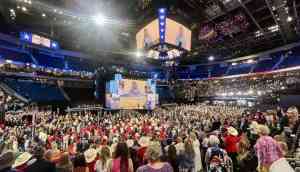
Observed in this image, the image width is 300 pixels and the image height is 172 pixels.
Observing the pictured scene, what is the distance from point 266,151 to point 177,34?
9611 mm

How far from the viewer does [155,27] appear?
11766 mm

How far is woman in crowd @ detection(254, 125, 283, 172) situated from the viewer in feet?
10.8

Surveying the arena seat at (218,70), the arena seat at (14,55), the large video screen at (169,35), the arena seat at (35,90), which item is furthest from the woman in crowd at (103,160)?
the arena seat at (218,70)

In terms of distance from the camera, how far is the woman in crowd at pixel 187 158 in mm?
4219

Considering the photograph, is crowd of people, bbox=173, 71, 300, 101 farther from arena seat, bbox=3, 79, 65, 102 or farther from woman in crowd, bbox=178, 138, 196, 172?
arena seat, bbox=3, 79, 65, 102

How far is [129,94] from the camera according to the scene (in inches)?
897

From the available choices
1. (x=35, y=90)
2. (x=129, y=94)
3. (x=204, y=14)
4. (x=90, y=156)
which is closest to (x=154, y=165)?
(x=90, y=156)

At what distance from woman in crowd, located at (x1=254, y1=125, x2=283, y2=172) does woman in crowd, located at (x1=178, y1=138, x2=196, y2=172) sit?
50.5 inches

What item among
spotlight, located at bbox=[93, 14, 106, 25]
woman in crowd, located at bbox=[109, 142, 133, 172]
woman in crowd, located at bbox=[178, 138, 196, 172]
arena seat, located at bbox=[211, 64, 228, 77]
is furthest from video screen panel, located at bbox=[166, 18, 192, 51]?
arena seat, located at bbox=[211, 64, 228, 77]

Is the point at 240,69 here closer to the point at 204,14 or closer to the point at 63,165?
the point at 204,14

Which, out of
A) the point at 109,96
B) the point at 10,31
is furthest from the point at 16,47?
the point at 109,96

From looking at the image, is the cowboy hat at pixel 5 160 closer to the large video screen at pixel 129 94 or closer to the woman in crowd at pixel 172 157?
the woman in crowd at pixel 172 157

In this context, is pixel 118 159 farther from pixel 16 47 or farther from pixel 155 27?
pixel 16 47

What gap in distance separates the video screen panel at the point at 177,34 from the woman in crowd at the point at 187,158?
825 centimetres
